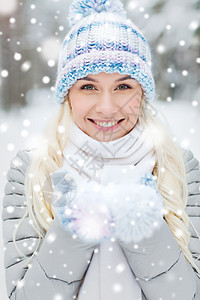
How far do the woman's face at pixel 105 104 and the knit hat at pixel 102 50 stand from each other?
0.08ft

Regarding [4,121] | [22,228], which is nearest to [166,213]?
[22,228]

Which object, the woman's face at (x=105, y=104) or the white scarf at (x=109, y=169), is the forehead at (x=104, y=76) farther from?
the white scarf at (x=109, y=169)

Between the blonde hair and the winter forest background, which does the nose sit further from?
the winter forest background

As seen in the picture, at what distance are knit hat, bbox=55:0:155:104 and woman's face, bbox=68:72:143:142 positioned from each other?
0.08 feet

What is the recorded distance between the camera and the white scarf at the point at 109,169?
1.05 metres

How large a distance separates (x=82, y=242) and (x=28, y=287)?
231mm

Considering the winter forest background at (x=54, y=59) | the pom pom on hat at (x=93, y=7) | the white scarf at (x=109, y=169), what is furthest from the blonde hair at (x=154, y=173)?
the winter forest background at (x=54, y=59)

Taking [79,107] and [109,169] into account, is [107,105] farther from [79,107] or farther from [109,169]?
[109,169]

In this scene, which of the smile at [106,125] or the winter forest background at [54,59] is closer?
the smile at [106,125]

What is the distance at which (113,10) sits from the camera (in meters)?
1.24

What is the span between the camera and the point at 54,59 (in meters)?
1.82

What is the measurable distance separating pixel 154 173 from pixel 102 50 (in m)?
0.44

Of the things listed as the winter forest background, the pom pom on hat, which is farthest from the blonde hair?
the winter forest background

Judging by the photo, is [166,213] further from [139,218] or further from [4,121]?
[4,121]
